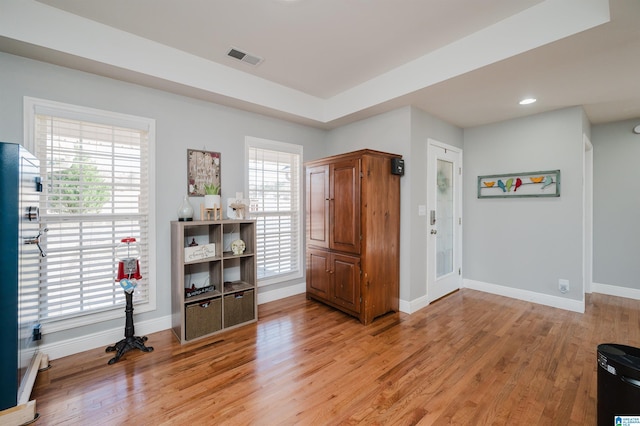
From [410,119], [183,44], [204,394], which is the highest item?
[183,44]

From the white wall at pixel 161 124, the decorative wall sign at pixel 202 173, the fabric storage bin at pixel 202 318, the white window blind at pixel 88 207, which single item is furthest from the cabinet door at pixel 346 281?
the white window blind at pixel 88 207

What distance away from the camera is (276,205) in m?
3.97

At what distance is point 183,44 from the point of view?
2680 millimetres

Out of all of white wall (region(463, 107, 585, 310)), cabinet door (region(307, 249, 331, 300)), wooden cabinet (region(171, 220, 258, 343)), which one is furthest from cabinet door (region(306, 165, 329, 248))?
white wall (region(463, 107, 585, 310))

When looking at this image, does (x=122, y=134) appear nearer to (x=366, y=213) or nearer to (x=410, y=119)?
(x=366, y=213)

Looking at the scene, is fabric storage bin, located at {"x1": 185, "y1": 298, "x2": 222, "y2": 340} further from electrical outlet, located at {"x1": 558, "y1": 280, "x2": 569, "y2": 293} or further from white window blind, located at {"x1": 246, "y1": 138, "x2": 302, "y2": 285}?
electrical outlet, located at {"x1": 558, "y1": 280, "x2": 569, "y2": 293}

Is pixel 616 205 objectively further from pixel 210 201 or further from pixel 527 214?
pixel 210 201

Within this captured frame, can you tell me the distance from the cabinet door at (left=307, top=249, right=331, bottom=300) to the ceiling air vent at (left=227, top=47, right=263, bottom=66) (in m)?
2.41

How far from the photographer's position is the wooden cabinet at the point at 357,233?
314 cm

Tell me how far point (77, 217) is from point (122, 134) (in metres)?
0.90

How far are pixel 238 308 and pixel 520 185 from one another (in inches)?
163

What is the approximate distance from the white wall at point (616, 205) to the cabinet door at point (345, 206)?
391 centimetres

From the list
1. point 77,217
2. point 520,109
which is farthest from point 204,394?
point 520,109

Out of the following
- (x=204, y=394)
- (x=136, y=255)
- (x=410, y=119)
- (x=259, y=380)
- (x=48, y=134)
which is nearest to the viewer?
(x=204, y=394)
